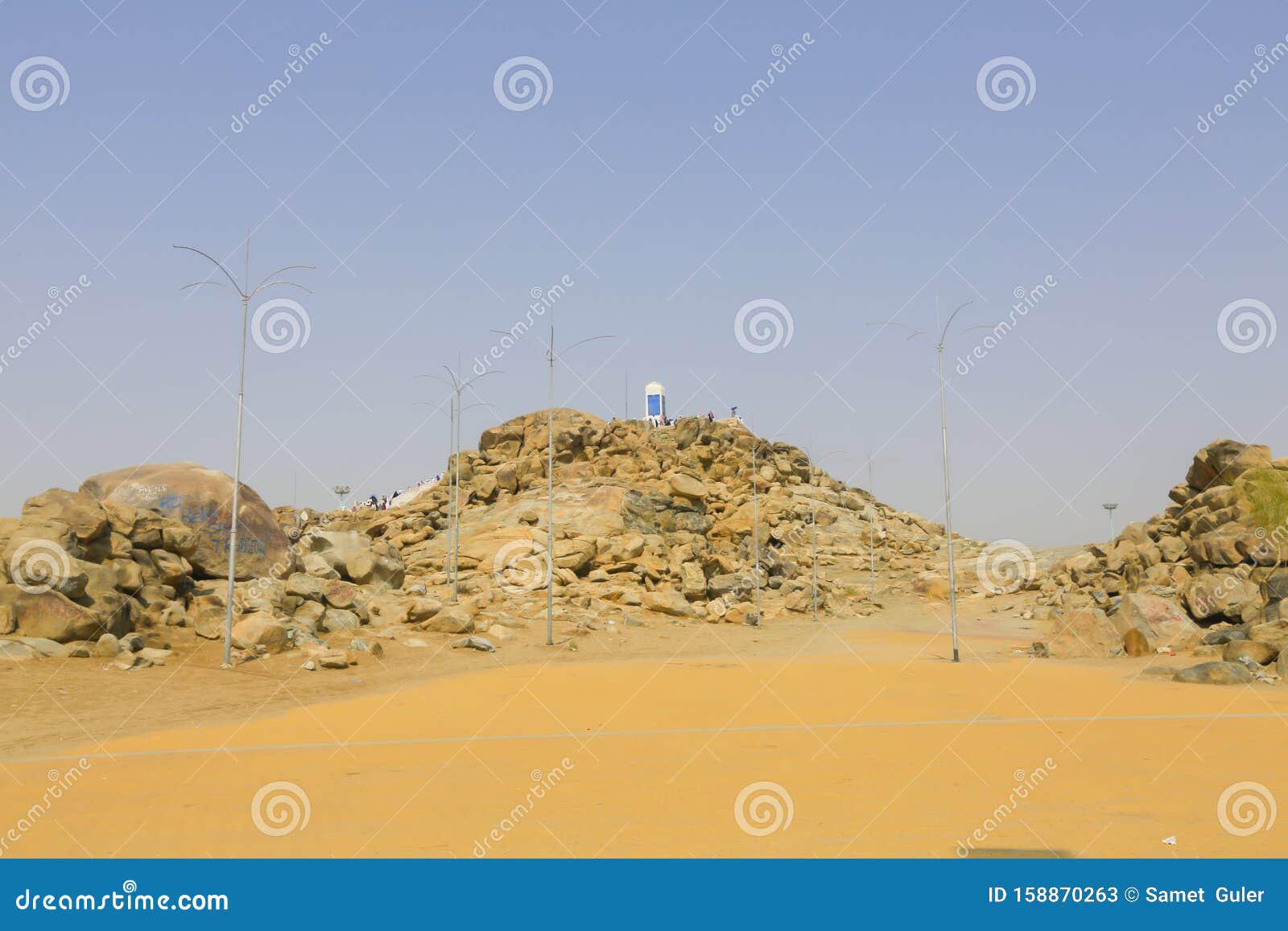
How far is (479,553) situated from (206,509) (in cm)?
1200

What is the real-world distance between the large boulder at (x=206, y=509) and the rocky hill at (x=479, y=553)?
0.07 metres

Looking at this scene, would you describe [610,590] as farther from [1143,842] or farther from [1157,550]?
[1143,842]

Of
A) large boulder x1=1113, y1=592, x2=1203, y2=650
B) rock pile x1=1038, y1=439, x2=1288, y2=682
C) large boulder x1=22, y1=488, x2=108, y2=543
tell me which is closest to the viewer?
large boulder x1=22, y1=488, x2=108, y2=543

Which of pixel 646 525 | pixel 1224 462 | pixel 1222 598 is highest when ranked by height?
pixel 1224 462

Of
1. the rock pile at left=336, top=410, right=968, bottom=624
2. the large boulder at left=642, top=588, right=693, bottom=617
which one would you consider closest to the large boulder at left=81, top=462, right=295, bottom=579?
the rock pile at left=336, top=410, right=968, bottom=624

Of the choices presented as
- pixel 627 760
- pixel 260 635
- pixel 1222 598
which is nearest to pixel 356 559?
pixel 260 635

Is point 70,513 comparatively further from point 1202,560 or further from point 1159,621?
point 1202,560

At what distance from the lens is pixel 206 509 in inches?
1125

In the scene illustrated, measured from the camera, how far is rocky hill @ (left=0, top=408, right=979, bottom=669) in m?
22.2

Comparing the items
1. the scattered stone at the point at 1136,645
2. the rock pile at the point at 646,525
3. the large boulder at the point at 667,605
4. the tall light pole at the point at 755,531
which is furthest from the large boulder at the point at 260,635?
the scattered stone at the point at 1136,645

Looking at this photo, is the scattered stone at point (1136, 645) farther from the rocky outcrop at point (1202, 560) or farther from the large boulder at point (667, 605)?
the large boulder at point (667, 605)

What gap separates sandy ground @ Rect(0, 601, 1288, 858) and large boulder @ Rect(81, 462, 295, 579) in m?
5.51

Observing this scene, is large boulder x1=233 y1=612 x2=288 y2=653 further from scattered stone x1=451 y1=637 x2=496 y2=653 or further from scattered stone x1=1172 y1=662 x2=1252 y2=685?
scattered stone x1=1172 y1=662 x2=1252 y2=685

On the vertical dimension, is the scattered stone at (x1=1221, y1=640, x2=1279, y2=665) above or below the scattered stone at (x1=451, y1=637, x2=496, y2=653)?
above
